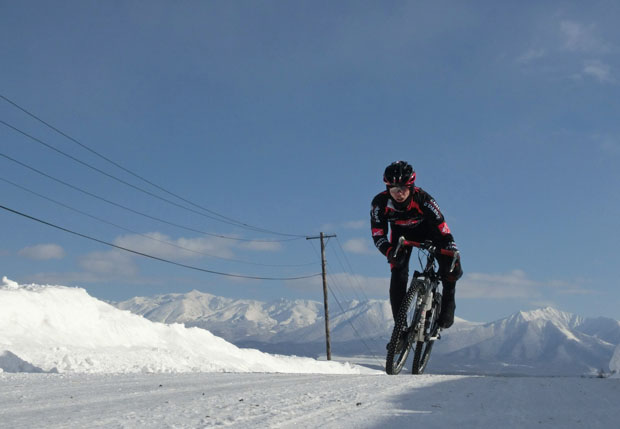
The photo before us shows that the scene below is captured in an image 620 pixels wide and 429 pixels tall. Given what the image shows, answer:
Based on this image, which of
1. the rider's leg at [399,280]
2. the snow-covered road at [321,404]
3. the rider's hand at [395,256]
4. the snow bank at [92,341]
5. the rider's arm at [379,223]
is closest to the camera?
the snow-covered road at [321,404]

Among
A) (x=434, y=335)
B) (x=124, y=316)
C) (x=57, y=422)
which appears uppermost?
(x=124, y=316)

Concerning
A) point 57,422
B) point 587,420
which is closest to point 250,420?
point 57,422

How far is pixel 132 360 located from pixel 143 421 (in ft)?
64.5

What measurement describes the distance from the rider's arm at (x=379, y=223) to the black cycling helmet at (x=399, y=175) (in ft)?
1.25

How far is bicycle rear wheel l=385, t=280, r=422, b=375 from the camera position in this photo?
311 inches

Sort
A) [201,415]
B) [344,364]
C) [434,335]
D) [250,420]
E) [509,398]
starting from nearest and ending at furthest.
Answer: [250,420] → [201,415] → [509,398] → [434,335] → [344,364]

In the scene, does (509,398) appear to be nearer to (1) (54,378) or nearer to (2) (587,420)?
(2) (587,420)

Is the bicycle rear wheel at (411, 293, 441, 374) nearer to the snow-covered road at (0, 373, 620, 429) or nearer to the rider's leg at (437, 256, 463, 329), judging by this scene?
the rider's leg at (437, 256, 463, 329)

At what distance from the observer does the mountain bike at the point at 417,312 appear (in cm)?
795

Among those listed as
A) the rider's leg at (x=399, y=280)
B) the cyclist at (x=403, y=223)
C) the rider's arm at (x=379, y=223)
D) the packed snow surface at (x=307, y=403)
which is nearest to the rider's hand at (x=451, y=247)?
the cyclist at (x=403, y=223)

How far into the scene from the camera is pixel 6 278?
86.2 ft

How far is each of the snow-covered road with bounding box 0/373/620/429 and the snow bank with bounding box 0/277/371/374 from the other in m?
14.8

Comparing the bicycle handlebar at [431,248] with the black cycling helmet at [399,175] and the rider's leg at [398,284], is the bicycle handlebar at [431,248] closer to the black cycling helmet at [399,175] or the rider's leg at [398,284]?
the rider's leg at [398,284]

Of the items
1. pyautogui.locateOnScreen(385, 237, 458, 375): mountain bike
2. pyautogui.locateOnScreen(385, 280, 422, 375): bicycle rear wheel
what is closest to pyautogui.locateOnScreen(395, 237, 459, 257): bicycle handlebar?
pyautogui.locateOnScreen(385, 237, 458, 375): mountain bike
